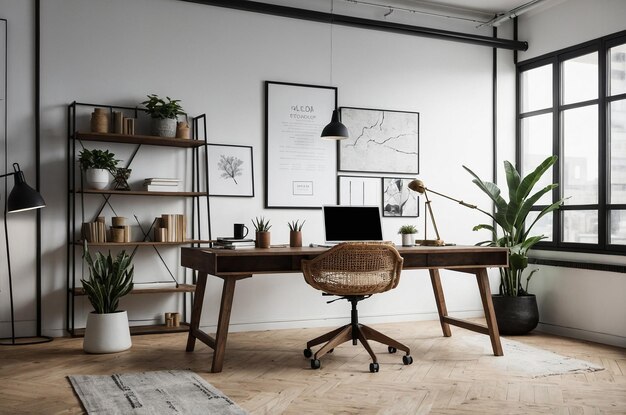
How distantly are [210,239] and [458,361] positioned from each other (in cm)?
232

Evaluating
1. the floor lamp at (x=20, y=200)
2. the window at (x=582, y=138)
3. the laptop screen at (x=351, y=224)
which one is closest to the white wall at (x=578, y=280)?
the window at (x=582, y=138)

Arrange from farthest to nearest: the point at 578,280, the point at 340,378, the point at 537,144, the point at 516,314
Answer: the point at 537,144
the point at 578,280
the point at 516,314
the point at 340,378

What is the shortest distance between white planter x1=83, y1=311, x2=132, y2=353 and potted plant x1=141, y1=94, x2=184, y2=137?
1.51m

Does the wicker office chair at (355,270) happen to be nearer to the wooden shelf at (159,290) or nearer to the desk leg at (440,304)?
the desk leg at (440,304)

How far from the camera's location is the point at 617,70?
5.67 meters

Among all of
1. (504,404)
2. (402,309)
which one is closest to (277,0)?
(402,309)

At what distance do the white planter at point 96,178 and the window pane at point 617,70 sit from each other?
4.29 metres

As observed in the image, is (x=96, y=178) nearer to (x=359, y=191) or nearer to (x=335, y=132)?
(x=335, y=132)

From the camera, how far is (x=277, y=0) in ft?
19.6

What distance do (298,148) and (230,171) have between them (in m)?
0.68

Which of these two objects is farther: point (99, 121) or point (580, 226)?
point (580, 226)

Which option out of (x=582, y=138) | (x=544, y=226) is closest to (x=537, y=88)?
(x=582, y=138)

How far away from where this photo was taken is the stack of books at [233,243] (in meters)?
4.52

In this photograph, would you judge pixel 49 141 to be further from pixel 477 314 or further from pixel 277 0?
pixel 477 314
